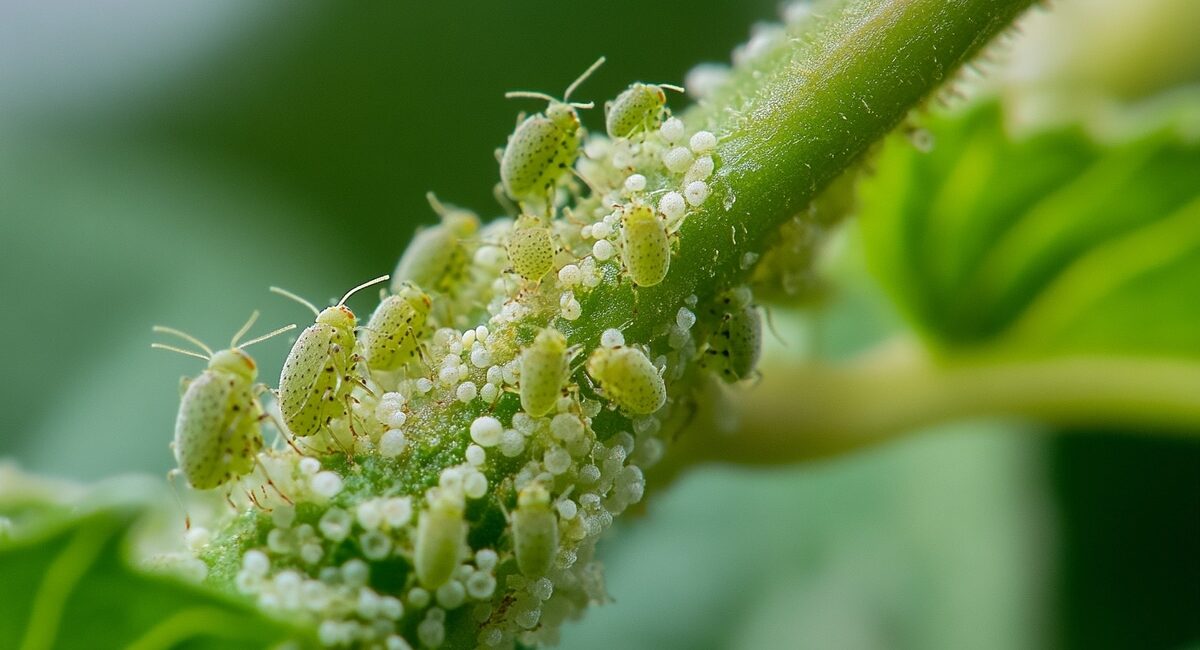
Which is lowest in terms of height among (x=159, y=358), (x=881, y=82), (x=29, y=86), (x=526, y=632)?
(x=526, y=632)

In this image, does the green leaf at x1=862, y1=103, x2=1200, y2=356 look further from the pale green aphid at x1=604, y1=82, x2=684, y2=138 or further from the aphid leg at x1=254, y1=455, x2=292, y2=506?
the aphid leg at x1=254, y1=455, x2=292, y2=506

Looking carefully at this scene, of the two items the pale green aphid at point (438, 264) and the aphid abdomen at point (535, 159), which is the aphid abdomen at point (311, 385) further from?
the aphid abdomen at point (535, 159)

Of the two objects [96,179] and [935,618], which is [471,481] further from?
[96,179]

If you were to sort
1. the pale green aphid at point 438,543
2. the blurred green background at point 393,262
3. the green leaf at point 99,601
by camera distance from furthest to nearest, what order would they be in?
the blurred green background at point 393,262, the pale green aphid at point 438,543, the green leaf at point 99,601

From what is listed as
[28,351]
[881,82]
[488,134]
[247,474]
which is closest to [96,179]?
[28,351]

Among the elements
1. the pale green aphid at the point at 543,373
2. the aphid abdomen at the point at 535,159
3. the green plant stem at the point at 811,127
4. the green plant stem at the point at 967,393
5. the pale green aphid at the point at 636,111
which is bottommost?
the green plant stem at the point at 967,393

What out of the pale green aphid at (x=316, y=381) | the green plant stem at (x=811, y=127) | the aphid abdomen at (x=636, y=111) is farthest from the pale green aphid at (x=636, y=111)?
the pale green aphid at (x=316, y=381)
